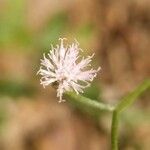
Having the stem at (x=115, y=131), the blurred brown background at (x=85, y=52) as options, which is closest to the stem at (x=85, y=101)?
the stem at (x=115, y=131)

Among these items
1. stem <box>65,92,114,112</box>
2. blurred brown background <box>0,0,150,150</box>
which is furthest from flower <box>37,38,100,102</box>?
blurred brown background <box>0,0,150,150</box>

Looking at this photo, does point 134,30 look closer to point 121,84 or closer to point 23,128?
point 121,84

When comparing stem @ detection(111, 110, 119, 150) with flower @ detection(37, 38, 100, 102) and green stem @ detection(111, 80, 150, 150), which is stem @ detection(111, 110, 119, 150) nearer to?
green stem @ detection(111, 80, 150, 150)

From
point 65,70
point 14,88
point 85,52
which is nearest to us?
point 65,70

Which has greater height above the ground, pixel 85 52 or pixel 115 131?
pixel 85 52

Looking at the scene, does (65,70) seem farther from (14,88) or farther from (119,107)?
(14,88)

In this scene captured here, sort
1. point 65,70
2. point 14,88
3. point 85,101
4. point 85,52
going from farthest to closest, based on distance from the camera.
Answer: point 85,52
point 14,88
point 65,70
point 85,101

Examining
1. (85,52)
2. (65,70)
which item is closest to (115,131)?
(65,70)

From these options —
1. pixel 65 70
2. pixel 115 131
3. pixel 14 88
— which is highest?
pixel 14 88

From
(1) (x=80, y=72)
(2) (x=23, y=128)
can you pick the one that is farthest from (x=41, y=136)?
(1) (x=80, y=72)
